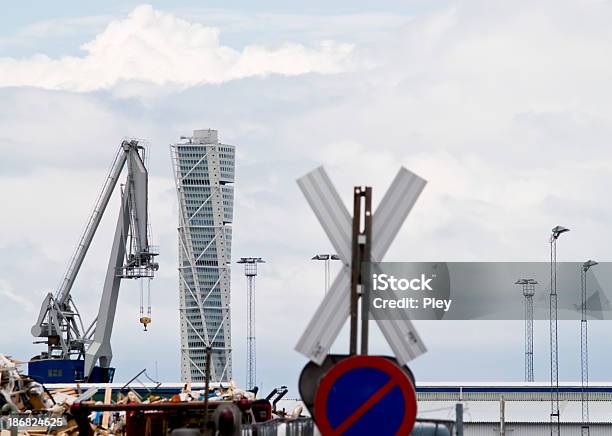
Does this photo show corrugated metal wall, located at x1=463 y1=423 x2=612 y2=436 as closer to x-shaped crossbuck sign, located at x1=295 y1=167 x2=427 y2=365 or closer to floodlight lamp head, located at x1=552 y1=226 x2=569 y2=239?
floodlight lamp head, located at x1=552 y1=226 x2=569 y2=239

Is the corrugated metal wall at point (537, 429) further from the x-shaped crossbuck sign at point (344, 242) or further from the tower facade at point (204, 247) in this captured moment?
the tower facade at point (204, 247)

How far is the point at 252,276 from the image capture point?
12394cm

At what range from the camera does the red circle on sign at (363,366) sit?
9.26 meters

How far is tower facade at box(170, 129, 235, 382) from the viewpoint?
170 metres

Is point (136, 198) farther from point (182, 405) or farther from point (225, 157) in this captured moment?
point (182, 405)

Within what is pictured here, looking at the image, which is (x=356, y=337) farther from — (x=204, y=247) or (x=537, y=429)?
(x=204, y=247)

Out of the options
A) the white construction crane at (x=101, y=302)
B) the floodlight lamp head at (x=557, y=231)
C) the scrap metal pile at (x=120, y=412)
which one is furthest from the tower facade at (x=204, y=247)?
the scrap metal pile at (x=120, y=412)

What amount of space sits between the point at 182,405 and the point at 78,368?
99733 millimetres

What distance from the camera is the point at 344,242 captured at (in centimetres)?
968

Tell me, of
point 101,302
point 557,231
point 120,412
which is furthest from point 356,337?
point 101,302

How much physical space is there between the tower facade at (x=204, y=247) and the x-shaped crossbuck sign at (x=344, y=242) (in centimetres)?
15811

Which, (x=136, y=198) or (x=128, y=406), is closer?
(x=128, y=406)

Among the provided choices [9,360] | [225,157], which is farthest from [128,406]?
[225,157]

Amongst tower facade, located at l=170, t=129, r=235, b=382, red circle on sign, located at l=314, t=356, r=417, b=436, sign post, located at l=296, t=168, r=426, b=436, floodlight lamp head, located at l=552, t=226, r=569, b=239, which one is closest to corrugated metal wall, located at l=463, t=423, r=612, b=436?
floodlight lamp head, located at l=552, t=226, r=569, b=239
